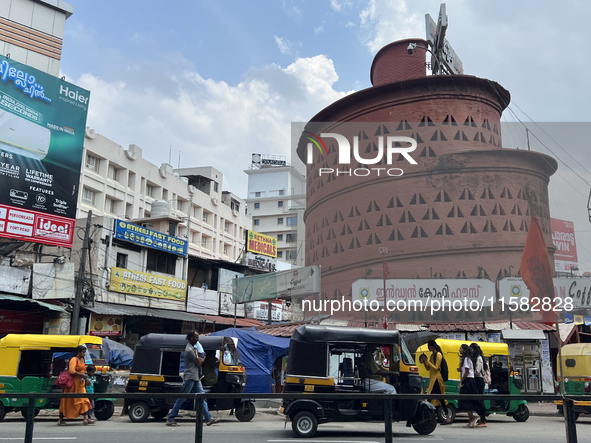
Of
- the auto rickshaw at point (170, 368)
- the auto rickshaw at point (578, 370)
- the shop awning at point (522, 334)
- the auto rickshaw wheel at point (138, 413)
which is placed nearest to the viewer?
the auto rickshaw wheel at point (138, 413)

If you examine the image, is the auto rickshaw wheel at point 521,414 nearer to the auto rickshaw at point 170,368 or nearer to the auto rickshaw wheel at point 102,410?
the auto rickshaw at point 170,368

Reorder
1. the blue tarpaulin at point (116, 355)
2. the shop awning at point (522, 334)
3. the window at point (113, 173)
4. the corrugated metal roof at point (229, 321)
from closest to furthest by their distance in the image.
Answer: the blue tarpaulin at point (116, 355) < the shop awning at point (522, 334) < the corrugated metal roof at point (229, 321) < the window at point (113, 173)

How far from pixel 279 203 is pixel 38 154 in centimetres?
5632

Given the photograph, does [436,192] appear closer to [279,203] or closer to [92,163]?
[92,163]

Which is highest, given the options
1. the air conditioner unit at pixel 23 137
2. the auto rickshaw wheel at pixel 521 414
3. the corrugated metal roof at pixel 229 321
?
the air conditioner unit at pixel 23 137

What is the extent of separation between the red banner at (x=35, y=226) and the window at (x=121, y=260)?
3.80 m

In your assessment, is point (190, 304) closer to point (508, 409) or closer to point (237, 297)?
point (237, 297)

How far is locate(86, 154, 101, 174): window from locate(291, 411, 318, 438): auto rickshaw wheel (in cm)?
3368

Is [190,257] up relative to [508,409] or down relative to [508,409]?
up

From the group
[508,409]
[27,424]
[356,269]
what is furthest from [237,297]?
[27,424]

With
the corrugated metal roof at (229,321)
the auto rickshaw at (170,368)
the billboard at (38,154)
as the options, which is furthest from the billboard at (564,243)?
the auto rickshaw at (170,368)

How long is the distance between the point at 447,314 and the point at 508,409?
1783 cm

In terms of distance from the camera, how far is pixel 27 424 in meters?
4.70

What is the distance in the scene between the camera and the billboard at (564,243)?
185 feet
